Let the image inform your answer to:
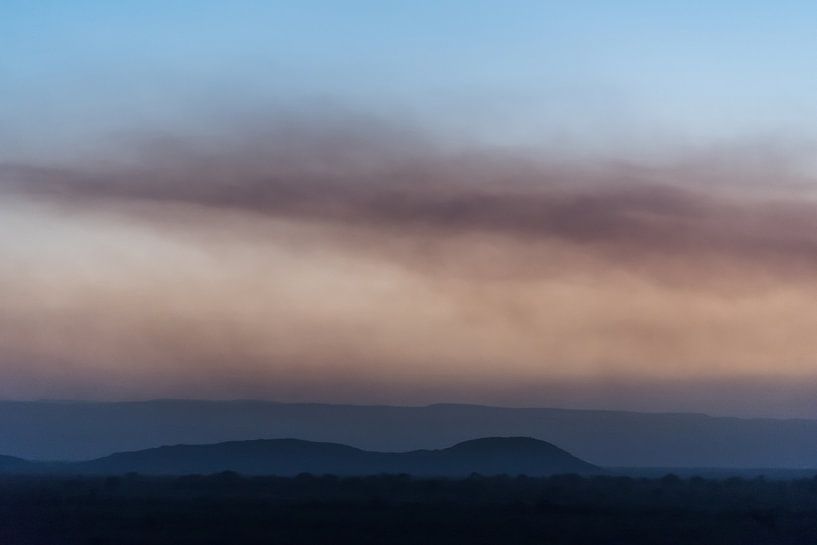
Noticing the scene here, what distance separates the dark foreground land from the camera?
39.4 meters

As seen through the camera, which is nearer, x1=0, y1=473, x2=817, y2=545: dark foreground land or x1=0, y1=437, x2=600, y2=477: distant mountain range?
x1=0, y1=473, x2=817, y2=545: dark foreground land

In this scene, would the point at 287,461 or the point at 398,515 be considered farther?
the point at 287,461

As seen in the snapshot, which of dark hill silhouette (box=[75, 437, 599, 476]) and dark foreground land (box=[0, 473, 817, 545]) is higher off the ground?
dark hill silhouette (box=[75, 437, 599, 476])

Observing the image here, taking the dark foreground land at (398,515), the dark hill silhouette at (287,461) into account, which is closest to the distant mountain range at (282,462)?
the dark hill silhouette at (287,461)

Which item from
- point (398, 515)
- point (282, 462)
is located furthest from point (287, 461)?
point (398, 515)

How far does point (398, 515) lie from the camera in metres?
48.1

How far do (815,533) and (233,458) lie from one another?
148435mm

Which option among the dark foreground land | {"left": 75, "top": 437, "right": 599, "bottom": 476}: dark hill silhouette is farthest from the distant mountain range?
the dark foreground land

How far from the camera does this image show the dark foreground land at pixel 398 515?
39406 millimetres

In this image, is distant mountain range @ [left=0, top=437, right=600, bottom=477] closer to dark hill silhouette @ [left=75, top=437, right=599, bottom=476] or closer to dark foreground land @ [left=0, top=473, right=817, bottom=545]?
dark hill silhouette @ [left=75, top=437, right=599, bottom=476]

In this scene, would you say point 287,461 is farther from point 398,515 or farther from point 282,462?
point 398,515

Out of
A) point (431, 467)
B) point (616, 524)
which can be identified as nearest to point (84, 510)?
point (616, 524)

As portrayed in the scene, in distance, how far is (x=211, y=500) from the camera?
2213 inches

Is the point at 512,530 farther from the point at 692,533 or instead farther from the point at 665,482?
the point at 665,482
